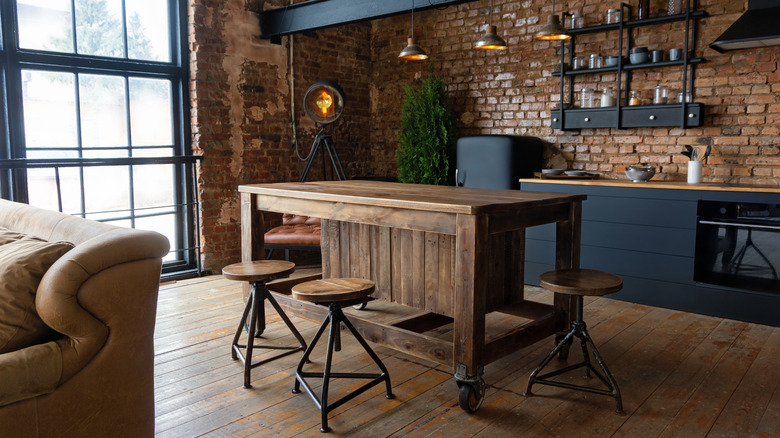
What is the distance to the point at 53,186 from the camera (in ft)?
14.8

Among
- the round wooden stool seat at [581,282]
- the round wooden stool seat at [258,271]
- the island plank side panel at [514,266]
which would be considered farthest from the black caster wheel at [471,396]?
the round wooden stool seat at [258,271]

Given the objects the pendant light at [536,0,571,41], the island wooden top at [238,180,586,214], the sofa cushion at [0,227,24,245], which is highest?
the pendant light at [536,0,571,41]

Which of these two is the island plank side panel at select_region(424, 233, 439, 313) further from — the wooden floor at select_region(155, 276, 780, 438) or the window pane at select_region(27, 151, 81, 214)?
the window pane at select_region(27, 151, 81, 214)

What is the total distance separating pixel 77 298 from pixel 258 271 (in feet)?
4.36

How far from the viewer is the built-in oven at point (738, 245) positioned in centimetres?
392

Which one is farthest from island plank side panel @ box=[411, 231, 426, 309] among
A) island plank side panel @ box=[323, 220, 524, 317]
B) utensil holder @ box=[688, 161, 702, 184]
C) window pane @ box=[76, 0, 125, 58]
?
window pane @ box=[76, 0, 125, 58]

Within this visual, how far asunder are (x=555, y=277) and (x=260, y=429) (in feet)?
4.99

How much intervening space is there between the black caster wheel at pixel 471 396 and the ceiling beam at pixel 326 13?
2.84 meters

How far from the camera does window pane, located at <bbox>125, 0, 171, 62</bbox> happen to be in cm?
489

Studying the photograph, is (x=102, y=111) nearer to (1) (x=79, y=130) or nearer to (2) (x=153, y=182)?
(1) (x=79, y=130)

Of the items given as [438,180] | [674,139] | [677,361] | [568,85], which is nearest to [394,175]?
[438,180]

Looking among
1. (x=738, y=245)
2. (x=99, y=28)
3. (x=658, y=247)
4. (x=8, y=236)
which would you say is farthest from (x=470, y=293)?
(x=99, y=28)

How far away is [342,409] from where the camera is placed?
2623 mm

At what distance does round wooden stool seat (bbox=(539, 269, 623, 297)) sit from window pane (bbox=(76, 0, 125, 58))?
3.99 metres
